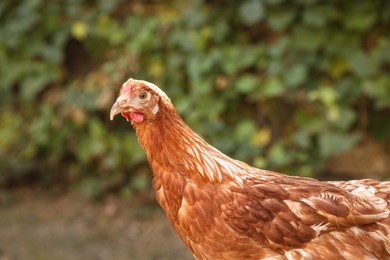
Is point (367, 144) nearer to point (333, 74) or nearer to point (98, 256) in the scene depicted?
point (333, 74)

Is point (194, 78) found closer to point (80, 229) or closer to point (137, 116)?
point (80, 229)

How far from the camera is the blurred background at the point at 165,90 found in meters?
5.28

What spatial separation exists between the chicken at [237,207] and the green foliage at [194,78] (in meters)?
2.46

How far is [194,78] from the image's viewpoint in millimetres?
5562

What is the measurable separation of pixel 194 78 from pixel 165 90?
1.20ft

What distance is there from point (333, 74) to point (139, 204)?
2.07 metres

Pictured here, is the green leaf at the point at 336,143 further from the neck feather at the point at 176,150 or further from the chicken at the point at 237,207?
the neck feather at the point at 176,150

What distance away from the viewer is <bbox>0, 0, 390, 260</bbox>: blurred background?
528 centimetres

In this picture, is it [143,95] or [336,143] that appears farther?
[336,143]

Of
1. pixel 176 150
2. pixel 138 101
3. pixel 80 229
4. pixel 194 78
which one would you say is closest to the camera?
pixel 138 101

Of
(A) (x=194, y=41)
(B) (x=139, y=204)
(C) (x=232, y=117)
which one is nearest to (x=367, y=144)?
(C) (x=232, y=117)

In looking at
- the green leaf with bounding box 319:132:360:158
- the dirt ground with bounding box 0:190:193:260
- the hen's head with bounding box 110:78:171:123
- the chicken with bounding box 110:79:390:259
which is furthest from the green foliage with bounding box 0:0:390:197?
the hen's head with bounding box 110:78:171:123

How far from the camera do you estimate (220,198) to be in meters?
2.87

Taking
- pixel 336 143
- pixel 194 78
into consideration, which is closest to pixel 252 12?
pixel 194 78
